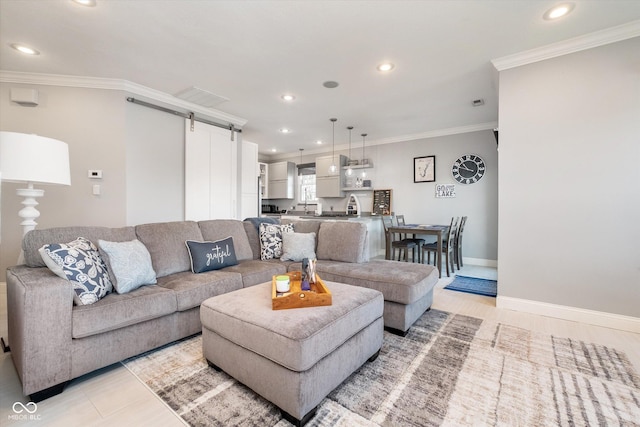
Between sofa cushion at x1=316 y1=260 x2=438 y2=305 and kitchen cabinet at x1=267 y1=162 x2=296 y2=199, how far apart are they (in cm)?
495

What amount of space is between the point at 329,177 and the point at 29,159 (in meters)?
5.45

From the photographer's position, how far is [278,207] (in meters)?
8.38

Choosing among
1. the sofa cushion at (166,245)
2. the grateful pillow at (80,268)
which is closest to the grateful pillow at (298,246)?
the sofa cushion at (166,245)

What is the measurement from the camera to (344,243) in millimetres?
3105

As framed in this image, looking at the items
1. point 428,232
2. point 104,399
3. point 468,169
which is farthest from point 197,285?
point 468,169

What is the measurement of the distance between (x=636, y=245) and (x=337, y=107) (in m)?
3.68

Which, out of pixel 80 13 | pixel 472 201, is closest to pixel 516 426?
pixel 80 13

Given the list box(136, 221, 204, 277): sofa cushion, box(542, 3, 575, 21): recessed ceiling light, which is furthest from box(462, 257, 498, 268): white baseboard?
box(136, 221, 204, 277): sofa cushion

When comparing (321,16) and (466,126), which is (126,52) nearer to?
(321,16)

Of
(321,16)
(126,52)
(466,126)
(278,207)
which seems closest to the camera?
(321,16)

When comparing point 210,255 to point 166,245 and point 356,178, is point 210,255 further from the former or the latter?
point 356,178

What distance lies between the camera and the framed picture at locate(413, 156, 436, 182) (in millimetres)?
5723

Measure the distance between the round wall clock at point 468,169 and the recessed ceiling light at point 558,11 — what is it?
3.18 m

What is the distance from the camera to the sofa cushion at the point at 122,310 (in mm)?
1631
